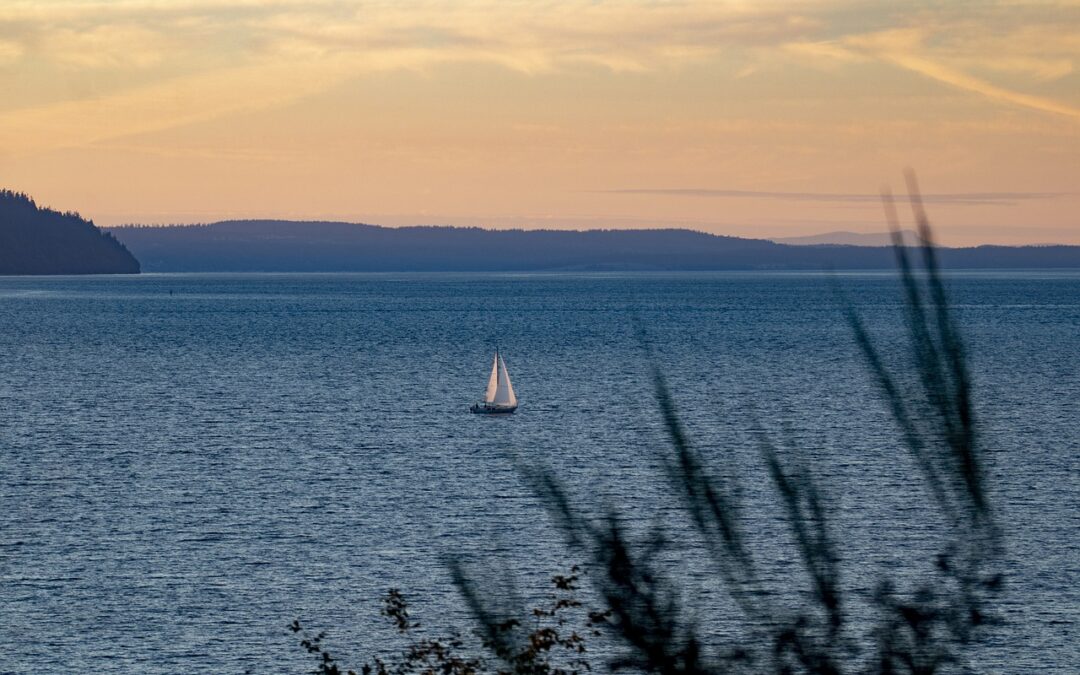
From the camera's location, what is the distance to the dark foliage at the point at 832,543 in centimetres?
427

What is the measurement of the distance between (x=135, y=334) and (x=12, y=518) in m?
134

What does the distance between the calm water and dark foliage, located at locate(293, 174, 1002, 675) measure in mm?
267

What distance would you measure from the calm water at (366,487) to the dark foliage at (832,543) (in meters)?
0.27

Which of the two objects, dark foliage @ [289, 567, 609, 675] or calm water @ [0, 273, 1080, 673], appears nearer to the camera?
dark foliage @ [289, 567, 609, 675]

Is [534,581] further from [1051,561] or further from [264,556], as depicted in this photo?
[1051,561]

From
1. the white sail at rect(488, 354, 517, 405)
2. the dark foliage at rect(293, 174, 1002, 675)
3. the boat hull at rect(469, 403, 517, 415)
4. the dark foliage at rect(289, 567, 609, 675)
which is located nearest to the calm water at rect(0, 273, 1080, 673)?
the dark foliage at rect(293, 174, 1002, 675)

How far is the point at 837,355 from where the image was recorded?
141750 mm

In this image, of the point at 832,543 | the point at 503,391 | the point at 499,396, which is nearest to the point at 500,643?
the point at 832,543

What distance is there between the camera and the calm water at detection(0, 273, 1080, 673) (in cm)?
3775

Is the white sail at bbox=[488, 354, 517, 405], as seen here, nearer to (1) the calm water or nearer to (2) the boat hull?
(2) the boat hull

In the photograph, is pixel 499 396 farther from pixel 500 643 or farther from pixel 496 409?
pixel 500 643

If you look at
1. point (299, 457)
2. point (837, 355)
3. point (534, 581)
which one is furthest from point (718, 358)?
point (534, 581)

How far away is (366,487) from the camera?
59.5 meters

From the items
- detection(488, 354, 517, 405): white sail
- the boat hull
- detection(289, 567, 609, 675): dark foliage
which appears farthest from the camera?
detection(488, 354, 517, 405): white sail
